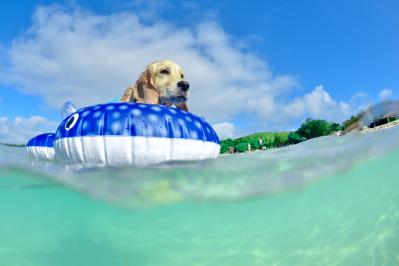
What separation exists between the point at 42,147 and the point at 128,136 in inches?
140

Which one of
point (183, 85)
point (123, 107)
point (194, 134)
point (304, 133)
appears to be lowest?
point (194, 134)

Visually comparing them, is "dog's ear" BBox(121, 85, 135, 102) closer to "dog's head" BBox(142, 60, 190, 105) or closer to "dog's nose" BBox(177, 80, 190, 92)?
"dog's head" BBox(142, 60, 190, 105)

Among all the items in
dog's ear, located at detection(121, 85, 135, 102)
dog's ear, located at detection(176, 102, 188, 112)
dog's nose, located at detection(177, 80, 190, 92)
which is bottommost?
dog's ear, located at detection(176, 102, 188, 112)

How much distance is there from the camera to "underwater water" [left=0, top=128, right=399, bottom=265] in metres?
7.14

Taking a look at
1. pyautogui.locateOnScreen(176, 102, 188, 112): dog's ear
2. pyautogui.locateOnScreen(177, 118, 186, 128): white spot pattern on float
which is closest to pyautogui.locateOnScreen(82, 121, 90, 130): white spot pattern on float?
pyautogui.locateOnScreen(177, 118, 186, 128): white spot pattern on float

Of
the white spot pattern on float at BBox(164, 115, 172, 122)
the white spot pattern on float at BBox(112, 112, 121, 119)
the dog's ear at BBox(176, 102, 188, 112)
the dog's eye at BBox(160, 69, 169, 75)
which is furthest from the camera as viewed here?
the dog's ear at BBox(176, 102, 188, 112)

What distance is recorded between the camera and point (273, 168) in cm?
712

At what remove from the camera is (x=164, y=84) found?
5535 millimetres

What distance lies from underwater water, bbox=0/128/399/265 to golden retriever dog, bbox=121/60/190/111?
1.59m

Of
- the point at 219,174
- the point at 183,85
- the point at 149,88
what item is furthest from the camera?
the point at 219,174

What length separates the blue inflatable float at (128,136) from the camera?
440 cm

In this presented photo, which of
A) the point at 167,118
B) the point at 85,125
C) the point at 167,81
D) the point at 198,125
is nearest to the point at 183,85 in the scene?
the point at 167,81

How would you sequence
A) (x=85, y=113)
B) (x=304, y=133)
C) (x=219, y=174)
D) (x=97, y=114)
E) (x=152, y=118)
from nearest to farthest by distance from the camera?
(x=152, y=118), (x=97, y=114), (x=85, y=113), (x=219, y=174), (x=304, y=133)

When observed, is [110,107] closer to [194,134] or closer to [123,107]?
[123,107]
